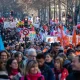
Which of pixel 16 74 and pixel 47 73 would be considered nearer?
pixel 16 74

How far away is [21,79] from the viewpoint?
795cm

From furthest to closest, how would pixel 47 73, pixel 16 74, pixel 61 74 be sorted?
pixel 61 74, pixel 47 73, pixel 16 74

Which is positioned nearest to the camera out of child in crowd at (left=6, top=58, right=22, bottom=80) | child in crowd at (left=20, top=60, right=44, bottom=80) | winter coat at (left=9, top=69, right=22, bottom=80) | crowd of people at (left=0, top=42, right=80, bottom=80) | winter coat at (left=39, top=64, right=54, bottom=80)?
crowd of people at (left=0, top=42, right=80, bottom=80)

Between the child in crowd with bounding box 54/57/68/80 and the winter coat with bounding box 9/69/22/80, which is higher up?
the winter coat with bounding box 9/69/22/80

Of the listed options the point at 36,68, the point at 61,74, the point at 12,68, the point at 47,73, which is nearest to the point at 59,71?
the point at 61,74

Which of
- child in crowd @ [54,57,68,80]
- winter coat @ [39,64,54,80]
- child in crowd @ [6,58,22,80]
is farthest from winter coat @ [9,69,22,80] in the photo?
child in crowd @ [54,57,68,80]

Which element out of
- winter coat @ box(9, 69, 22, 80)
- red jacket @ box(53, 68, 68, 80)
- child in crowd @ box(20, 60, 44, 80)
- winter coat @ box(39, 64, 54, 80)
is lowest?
red jacket @ box(53, 68, 68, 80)

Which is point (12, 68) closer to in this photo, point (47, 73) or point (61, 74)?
point (47, 73)

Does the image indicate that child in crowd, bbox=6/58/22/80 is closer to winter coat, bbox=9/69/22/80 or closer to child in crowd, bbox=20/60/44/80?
winter coat, bbox=9/69/22/80

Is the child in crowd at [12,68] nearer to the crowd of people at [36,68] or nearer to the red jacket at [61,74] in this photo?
the crowd of people at [36,68]

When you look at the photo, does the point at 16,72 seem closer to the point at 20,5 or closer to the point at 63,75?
the point at 63,75

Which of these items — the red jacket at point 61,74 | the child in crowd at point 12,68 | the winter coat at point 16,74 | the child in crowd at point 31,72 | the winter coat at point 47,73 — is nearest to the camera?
the child in crowd at point 31,72

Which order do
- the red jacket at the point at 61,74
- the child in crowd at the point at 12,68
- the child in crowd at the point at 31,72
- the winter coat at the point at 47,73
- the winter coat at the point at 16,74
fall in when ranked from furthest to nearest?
the red jacket at the point at 61,74 → the winter coat at the point at 47,73 → the child in crowd at the point at 12,68 → the winter coat at the point at 16,74 → the child in crowd at the point at 31,72

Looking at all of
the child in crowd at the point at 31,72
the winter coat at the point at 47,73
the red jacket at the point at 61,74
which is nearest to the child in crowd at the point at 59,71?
the red jacket at the point at 61,74
